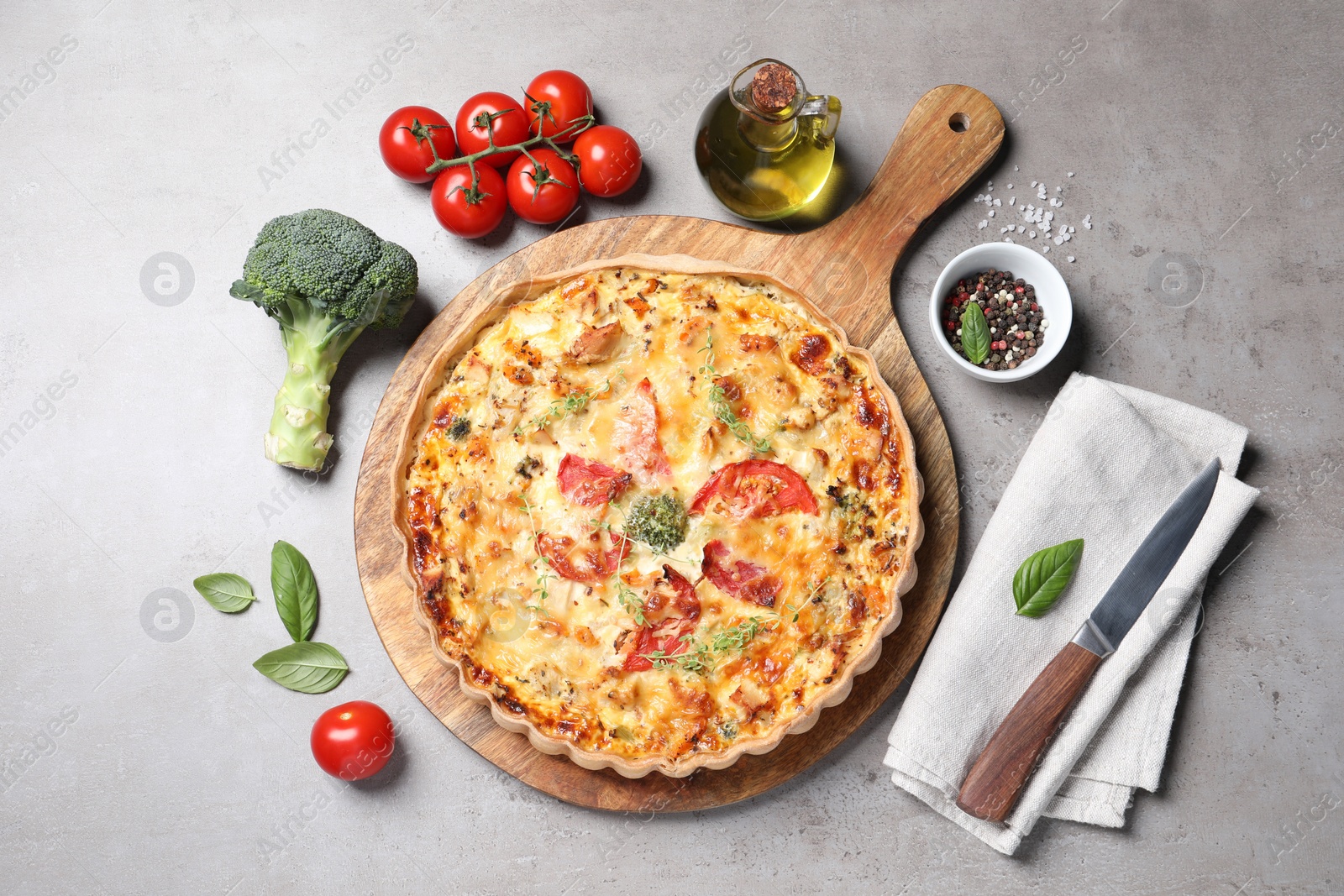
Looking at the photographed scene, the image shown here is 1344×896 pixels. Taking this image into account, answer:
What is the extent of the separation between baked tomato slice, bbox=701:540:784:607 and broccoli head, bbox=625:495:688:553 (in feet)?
0.46

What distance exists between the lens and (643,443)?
3.48 meters

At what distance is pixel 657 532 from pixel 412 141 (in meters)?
2.22

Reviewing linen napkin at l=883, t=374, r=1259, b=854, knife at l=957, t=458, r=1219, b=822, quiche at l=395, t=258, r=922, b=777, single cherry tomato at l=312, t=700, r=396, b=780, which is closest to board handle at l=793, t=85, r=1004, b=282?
quiche at l=395, t=258, r=922, b=777

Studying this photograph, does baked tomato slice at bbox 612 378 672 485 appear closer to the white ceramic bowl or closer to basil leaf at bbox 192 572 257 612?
the white ceramic bowl

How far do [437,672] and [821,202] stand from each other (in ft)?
9.39

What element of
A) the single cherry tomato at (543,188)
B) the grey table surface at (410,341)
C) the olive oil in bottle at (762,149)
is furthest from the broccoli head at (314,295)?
the olive oil in bottle at (762,149)

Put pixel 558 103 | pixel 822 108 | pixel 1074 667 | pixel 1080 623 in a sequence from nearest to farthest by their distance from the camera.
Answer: pixel 822 108, pixel 1074 667, pixel 1080 623, pixel 558 103

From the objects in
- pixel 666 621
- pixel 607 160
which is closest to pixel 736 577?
pixel 666 621

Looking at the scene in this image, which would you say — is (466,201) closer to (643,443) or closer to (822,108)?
(643,443)

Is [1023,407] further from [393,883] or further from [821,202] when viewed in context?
[393,883]

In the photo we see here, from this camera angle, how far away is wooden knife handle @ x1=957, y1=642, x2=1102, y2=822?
12.3 ft

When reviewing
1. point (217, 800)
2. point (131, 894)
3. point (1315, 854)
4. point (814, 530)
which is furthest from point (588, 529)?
point (1315, 854)

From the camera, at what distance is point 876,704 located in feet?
12.6

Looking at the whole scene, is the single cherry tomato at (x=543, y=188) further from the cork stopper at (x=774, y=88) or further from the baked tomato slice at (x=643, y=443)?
the baked tomato slice at (x=643, y=443)
